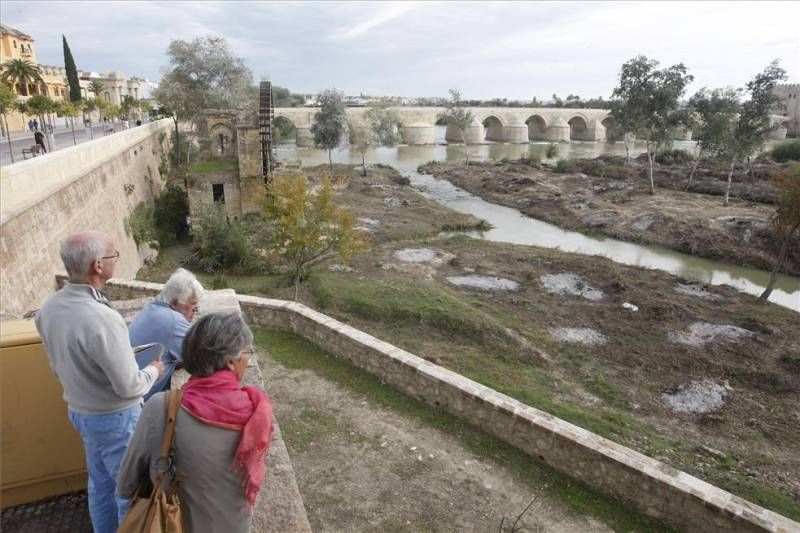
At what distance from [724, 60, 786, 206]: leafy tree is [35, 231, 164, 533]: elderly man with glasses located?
26.8 metres

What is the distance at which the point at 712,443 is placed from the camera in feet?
22.7

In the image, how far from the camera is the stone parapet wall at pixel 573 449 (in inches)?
169

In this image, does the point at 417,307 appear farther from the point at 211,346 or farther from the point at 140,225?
the point at 140,225

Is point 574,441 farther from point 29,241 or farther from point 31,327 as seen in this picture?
point 29,241

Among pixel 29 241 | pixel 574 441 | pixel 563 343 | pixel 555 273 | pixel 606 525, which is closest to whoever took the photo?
pixel 606 525

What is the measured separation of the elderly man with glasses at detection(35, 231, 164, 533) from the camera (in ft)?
6.97

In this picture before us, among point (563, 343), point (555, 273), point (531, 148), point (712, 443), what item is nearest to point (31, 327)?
point (712, 443)

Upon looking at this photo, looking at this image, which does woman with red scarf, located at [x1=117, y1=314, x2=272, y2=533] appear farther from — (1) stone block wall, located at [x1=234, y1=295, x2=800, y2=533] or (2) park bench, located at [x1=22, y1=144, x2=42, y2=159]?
(2) park bench, located at [x1=22, y1=144, x2=42, y2=159]

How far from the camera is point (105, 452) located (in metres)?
2.35

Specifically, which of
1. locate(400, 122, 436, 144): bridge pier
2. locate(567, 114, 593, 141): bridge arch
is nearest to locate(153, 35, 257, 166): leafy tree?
locate(400, 122, 436, 144): bridge pier

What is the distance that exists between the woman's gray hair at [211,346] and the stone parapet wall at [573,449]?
159 inches

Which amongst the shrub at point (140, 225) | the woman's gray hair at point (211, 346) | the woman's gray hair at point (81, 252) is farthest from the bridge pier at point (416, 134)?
the woman's gray hair at point (211, 346)

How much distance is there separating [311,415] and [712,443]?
5619 millimetres

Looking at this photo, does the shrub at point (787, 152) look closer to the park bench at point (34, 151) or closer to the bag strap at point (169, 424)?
the park bench at point (34, 151)
